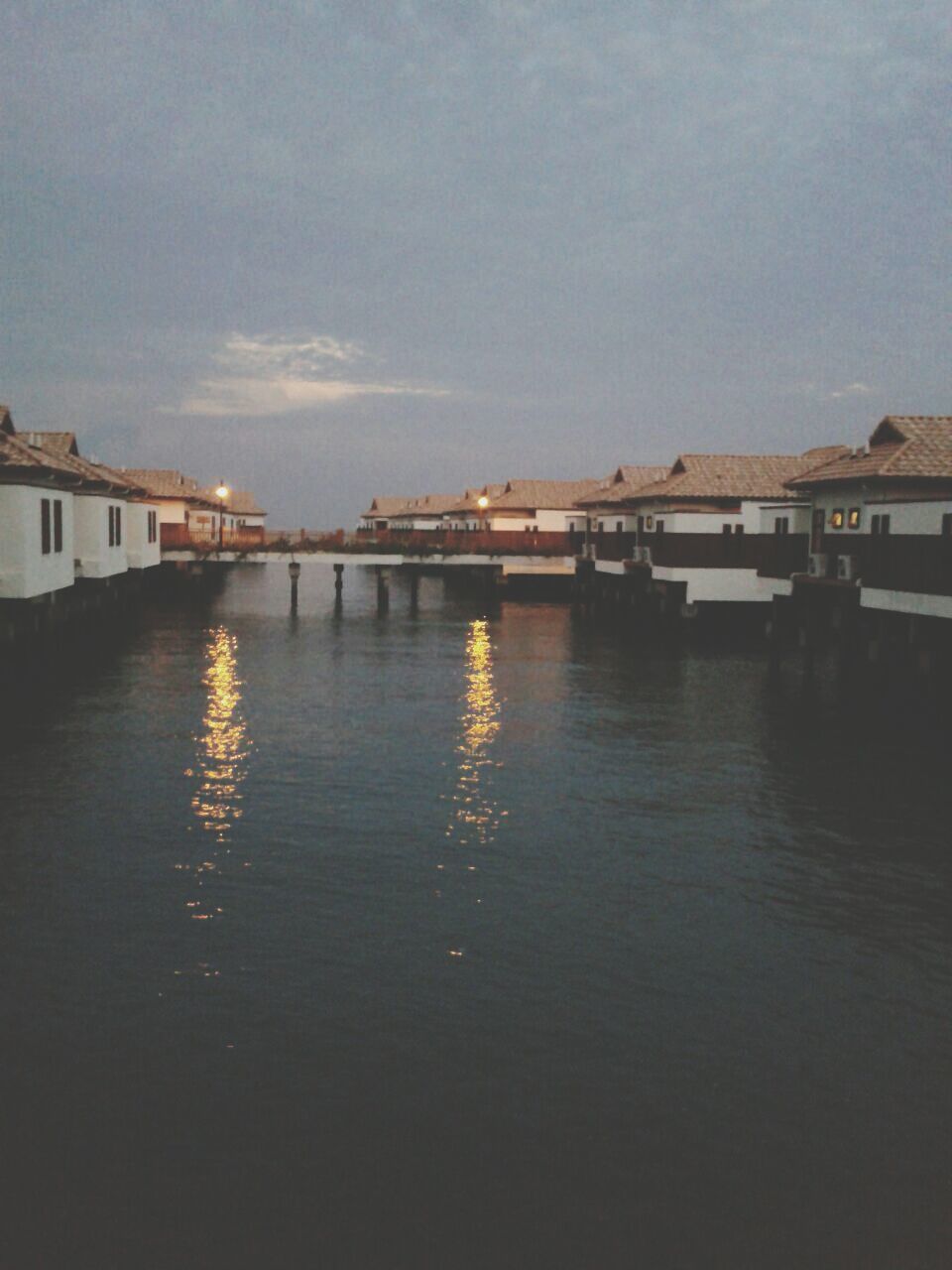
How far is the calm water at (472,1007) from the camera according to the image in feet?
26.9

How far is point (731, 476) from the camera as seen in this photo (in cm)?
5522

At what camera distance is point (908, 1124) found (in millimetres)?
9414

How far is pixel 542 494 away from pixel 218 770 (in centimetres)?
7211

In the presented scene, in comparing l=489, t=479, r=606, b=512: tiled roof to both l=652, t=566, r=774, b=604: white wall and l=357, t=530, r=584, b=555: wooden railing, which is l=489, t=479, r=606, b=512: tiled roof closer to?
l=357, t=530, r=584, b=555: wooden railing

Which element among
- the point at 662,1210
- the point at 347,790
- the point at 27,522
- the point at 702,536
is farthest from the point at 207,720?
the point at 702,536

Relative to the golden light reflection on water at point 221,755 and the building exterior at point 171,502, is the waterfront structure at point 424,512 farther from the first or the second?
the golden light reflection on water at point 221,755

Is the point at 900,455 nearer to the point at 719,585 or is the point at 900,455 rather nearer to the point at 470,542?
the point at 719,585

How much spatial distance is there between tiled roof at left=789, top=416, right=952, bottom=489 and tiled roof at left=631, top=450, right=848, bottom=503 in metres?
14.0

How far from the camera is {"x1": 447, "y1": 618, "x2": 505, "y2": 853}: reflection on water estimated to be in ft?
59.9

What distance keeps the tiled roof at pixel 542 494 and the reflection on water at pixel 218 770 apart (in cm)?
5614

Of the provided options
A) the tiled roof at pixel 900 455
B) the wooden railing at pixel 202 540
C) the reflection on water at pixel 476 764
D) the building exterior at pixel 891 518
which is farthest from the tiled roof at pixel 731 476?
the wooden railing at pixel 202 540

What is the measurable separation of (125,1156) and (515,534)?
221 ft

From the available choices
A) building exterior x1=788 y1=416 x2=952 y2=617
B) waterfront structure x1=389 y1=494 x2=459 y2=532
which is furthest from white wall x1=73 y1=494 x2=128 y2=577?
waterfront structure x1=389 y1=494 x2=459 y2=532

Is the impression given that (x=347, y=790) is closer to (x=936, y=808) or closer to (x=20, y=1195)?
(x=936, y=808)
